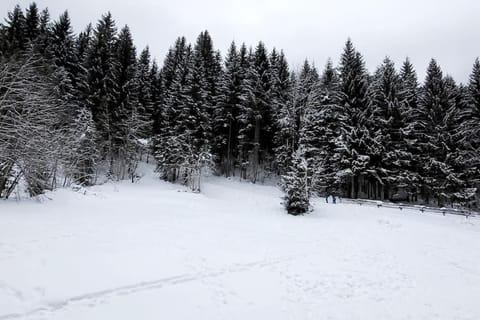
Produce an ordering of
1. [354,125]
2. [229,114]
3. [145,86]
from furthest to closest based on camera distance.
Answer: [145,86]
[229,114]
[354,125]

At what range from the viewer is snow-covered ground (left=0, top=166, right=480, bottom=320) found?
4.68 m

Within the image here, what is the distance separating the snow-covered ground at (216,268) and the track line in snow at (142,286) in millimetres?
24

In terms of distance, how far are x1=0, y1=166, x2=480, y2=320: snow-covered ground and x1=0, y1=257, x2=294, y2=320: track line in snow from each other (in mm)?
24

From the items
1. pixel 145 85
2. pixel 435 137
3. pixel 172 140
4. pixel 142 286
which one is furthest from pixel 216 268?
pixel 145 85

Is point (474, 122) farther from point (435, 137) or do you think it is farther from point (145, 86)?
point (145, 86)

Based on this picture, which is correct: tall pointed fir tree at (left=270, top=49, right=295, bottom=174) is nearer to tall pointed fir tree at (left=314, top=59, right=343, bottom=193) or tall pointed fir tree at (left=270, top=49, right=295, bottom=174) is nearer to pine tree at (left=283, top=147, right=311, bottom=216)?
tall pointed fir tree at (left=314, top=59, right=343, bottom=193)

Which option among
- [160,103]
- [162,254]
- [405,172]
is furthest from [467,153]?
[160,103]

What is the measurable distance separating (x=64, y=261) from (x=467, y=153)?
28664 mm

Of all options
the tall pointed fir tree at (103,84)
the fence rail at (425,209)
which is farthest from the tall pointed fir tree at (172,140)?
the fence rail at (425,209)

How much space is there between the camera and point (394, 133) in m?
25.0

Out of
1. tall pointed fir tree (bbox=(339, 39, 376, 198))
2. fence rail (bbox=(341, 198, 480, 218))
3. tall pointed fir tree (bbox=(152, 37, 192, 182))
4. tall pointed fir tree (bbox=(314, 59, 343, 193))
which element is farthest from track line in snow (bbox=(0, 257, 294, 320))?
tall pointed fir tree (bbox=(152, 37, 192, 182))

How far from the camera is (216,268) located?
22.1 ft

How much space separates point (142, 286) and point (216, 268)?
6.43 ft

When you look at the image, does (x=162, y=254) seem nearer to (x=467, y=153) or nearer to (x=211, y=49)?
(x=467, y=153)
